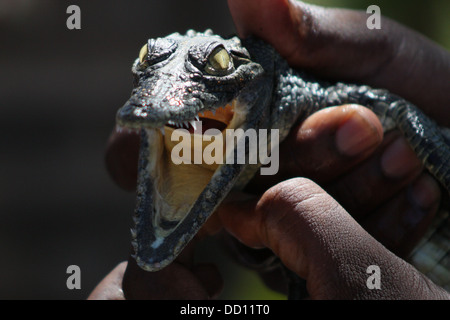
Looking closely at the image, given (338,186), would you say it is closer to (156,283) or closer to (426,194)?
(426,194)

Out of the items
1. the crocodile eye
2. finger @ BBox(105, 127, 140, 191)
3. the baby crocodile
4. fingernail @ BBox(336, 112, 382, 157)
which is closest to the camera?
the baby crocodile

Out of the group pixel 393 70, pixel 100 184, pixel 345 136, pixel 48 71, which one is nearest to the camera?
pixel 345 136

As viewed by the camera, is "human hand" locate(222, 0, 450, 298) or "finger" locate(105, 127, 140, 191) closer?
"human hand" locate(222, 0, 450, 298)

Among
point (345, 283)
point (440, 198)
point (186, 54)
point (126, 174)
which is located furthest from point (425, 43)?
point (126, 174)

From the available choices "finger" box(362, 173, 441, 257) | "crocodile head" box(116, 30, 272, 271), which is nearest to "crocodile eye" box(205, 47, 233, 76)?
"crocodile head" box(116, 30, 272, 271)

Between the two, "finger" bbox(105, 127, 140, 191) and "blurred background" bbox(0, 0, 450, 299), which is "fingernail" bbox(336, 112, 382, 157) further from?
"blurred background" bbox(0, 0, 450, 299)

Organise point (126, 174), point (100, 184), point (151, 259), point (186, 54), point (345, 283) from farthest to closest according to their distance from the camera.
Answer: point (100, 184)
point (126, 174)
point (186, 54)
point (151, 259)
point (345, 283)

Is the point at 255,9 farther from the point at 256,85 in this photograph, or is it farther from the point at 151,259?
the point at 151,259
